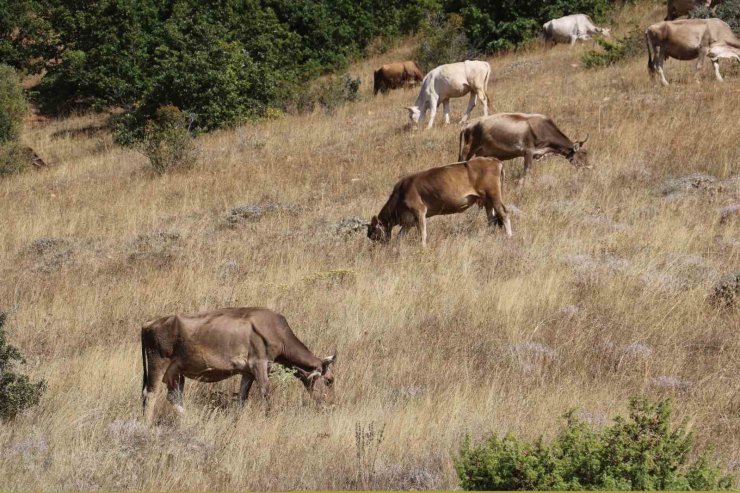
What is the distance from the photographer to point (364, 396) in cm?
834

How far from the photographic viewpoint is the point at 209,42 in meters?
29.8

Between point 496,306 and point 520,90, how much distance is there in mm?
15989

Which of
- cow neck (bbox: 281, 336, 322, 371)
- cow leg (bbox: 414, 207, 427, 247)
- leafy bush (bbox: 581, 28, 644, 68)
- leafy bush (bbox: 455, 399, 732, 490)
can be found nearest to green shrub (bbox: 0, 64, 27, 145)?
leafy bush (bbox: 581, 28, 644, 68)

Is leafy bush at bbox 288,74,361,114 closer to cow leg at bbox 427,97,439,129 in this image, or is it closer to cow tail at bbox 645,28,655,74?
Result: cow leg at bbox 427,97,439,129

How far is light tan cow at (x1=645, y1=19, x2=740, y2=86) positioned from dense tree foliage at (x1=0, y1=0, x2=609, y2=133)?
11760 millimetres

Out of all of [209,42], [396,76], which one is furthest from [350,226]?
[396,76]

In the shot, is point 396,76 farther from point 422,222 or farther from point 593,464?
point 593,464

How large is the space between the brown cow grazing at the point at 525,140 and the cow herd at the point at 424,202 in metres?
0.02

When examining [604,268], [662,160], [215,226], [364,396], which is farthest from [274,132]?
[364,396]

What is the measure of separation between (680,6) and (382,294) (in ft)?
79.9

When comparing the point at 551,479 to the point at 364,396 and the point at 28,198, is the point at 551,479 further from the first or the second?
A: the point at 28,198

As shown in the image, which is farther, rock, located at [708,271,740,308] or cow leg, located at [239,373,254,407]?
rock, located at [708,271,740,308]

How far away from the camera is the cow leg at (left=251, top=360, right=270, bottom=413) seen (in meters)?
7.74

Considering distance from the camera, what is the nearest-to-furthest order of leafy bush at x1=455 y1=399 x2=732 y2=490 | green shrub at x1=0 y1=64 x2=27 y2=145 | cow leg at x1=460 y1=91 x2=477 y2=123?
leafy bush at x1=455 y1=399 x2=732 y2=490 → cow leg at x1=460 y1=91 x2=477 y2=123 → green shrub at x1=0 y1=64 x2=27 y2=145
